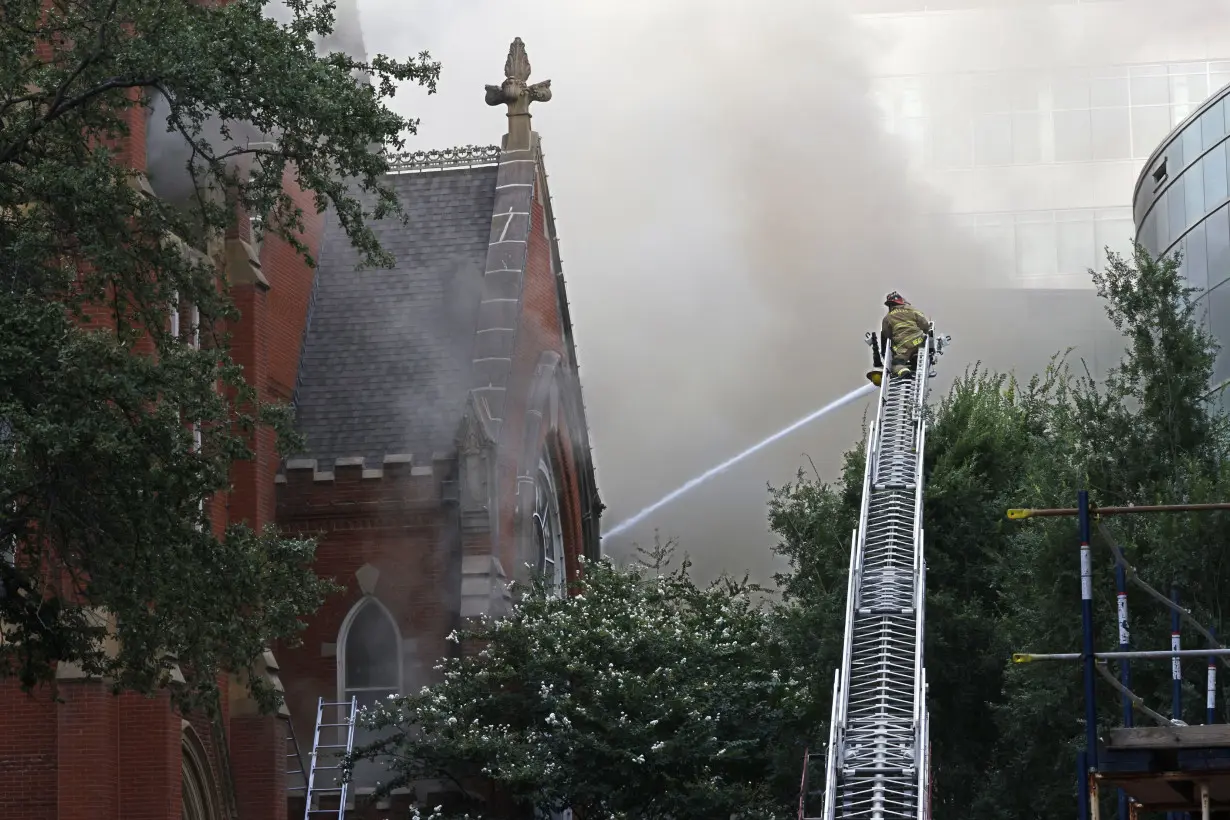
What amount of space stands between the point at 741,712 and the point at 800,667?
278 cm

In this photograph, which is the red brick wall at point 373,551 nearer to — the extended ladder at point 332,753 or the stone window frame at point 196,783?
the extended ladder at point 332,753

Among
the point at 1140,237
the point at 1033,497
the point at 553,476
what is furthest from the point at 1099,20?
the point at 1033,497

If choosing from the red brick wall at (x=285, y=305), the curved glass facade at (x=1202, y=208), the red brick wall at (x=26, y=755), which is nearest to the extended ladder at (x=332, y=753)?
the red brick wall at (x=285, y=305)

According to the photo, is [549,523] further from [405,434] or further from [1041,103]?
[1041,103]

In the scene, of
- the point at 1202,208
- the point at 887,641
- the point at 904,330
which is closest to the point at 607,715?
the point at 887,641

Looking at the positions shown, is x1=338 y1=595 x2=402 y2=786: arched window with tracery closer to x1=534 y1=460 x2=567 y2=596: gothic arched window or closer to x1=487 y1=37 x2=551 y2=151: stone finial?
x1=534 y1=460 x2=567 y2=596: gothic arched window

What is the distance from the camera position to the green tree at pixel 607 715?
2467 cm

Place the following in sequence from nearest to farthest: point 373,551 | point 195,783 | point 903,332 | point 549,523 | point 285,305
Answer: point 195,783 → point 373,551 → point 903,332 → point 285,305 → point 549,523

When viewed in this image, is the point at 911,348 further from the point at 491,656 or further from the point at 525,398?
the point at 491,656

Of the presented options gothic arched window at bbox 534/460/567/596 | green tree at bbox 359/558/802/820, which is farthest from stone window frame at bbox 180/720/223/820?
gothic arched window at bbox 534/460/567/596

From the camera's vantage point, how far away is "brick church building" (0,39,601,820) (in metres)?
25.5

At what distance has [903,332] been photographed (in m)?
30.8

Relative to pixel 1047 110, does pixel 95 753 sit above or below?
below

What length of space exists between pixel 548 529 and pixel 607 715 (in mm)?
9700
